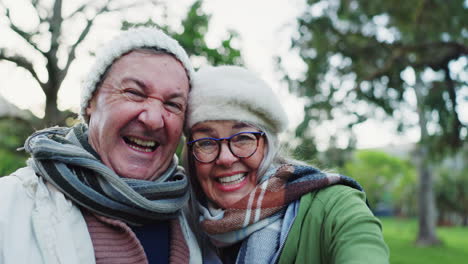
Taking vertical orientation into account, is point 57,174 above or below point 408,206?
above

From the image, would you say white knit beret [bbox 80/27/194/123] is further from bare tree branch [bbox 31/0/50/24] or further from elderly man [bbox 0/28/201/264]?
bare tree branch [bbox 31/0/50/24]

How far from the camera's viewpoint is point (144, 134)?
190cm

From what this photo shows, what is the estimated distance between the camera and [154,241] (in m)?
1.89

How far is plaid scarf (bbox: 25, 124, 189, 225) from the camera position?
5.51 feet

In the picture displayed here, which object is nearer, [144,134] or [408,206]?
[144,134]

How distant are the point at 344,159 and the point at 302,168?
488 inches

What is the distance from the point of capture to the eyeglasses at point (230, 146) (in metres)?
2.02

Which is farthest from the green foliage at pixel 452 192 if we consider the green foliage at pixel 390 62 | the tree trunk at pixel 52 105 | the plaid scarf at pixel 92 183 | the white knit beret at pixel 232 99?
the plaid scarf at pixel 92 183

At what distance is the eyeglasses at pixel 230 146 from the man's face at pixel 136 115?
0.16 meters

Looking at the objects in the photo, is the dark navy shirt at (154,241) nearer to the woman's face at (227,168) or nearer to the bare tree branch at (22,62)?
the woman's face at (227,168)

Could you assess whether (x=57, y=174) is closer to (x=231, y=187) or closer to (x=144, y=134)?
(x=144, y=134)

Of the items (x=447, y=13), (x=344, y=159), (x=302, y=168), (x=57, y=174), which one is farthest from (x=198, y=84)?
(x=344, y=159)

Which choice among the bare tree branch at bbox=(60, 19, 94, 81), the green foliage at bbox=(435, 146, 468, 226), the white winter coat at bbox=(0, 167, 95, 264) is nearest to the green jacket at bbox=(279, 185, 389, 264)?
the white winter coat at bbox=(0, 167, 95, 264)

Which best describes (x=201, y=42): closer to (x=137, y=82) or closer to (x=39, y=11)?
(x=137, y=82)
